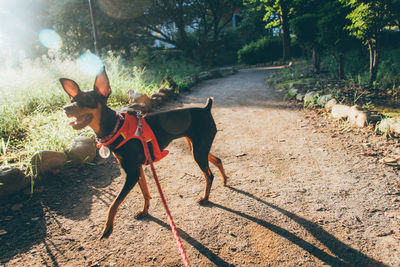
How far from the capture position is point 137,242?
221 centimetres

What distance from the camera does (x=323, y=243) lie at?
204 cm

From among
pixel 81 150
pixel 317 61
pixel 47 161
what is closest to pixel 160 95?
pixel 81 150

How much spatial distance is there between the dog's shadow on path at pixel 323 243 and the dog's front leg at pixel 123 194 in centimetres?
115

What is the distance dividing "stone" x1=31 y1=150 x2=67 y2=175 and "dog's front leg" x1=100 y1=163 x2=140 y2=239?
174cm

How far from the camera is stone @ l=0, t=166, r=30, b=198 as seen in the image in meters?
2.75

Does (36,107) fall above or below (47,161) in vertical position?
A: above

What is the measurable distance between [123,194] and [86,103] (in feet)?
2.72

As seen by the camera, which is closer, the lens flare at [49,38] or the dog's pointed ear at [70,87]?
the dog's pointed ear at [70,87]

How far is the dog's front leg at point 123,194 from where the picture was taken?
1.99 meters

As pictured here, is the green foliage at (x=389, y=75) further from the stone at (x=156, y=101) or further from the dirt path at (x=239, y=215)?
the stone at (x=156, y=101)

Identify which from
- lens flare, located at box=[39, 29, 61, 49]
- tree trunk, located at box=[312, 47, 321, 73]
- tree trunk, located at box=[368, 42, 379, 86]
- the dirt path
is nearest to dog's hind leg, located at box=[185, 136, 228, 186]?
the dirt path

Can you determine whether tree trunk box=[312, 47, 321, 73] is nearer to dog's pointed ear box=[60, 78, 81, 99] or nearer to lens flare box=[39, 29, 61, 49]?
dog's pointed ear box=[60, 78, 81, 99]

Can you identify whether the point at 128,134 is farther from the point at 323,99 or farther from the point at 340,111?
the point at 323,99

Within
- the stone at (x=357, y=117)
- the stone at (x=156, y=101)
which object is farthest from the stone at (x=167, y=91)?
the stone at (x=357, y=117)
